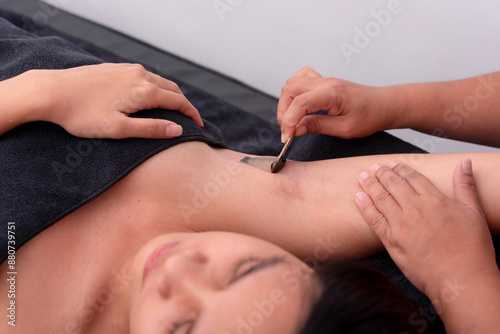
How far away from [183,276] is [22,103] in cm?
52

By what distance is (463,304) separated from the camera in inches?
33.0

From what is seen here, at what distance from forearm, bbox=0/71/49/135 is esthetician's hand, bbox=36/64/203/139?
12 millimetres

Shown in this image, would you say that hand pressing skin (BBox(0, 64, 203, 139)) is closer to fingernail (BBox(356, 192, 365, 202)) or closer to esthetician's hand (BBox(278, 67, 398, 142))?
esthetician's hand (BBox(278, 67, 398, 142))

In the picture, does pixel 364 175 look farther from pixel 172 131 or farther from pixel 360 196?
pixel 172 131

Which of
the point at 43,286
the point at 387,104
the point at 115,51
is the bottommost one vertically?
the point at 43,286

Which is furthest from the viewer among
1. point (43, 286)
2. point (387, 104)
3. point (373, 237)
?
point (387, 104)

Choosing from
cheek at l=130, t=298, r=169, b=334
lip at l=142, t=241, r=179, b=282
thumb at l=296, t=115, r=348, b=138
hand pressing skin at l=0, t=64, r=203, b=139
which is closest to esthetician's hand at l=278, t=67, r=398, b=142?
thumb at l=296, t=115, r=348, b=138

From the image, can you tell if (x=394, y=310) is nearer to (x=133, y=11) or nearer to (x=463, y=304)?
(x=463, y=304)

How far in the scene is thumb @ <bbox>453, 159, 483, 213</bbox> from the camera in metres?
0.94

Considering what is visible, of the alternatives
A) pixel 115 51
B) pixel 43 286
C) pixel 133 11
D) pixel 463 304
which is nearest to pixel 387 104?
pixel 463 304

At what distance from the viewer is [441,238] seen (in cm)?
88

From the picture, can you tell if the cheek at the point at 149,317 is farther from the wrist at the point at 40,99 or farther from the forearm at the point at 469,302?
the forearm at the point at 469,302

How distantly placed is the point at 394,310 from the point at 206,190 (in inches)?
18.1

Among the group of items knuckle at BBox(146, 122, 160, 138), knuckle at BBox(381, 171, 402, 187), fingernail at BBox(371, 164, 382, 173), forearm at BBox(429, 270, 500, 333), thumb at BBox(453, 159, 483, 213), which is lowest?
forearm at BBox(429, 270, 500, 333)
